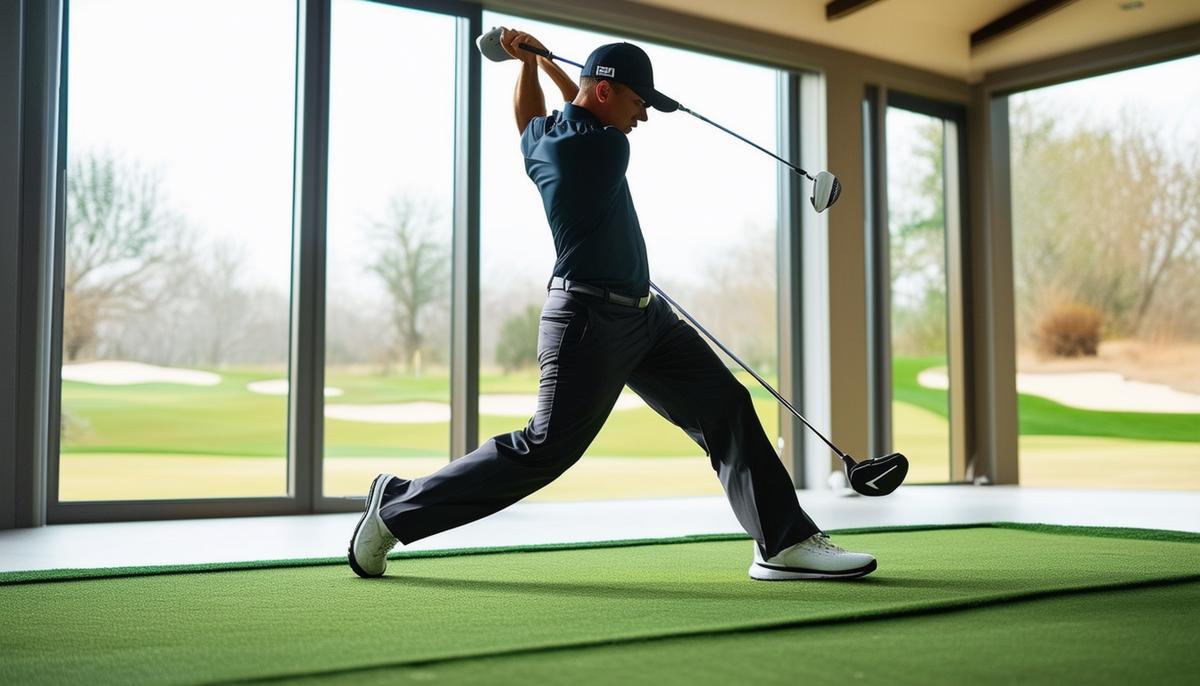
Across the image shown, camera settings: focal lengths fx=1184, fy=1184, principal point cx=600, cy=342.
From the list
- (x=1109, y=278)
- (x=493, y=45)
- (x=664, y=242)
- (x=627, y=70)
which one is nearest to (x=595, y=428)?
(x=627, y=70)

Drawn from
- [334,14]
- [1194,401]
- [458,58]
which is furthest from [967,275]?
[334,14]

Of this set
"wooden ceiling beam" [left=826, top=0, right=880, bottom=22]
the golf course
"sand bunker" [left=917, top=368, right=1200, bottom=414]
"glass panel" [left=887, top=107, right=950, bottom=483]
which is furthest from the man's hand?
"sand bunker" [left=917, top=368, right=1200, bottom=414]

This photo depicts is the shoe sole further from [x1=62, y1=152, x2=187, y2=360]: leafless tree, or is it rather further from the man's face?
[x1=62, y1=152, x2=187, y2=360]: leafless tree

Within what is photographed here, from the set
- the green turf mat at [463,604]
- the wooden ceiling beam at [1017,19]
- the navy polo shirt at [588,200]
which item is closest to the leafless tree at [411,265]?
the green turf mat at [463,604]

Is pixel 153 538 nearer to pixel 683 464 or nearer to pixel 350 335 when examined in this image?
pixel 350 335

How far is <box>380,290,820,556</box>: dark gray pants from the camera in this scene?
2.79m

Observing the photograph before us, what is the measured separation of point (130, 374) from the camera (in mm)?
4938

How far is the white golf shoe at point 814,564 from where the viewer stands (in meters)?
2.83

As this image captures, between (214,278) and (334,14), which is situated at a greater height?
(334,14)

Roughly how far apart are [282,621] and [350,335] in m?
3.30

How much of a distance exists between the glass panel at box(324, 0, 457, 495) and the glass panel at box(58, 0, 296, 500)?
9.6 inches

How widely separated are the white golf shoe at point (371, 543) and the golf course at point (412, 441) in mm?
2423

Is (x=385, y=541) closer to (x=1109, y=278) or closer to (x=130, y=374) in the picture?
(x=130, y=374)

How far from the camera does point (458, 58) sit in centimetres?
574
